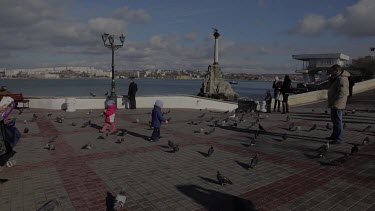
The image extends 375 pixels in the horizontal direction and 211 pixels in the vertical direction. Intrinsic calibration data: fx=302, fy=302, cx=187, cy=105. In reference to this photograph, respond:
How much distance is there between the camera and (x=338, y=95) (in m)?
8.59

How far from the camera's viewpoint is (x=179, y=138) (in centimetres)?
1008

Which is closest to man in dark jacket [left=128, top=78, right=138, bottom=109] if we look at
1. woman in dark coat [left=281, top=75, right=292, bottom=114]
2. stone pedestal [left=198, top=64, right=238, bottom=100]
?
woman in dark coat [left=281, top=75, right=292, bottom=114]

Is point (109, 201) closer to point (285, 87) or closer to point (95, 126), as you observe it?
point (95, 126)

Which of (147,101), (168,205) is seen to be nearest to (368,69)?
(147,101)

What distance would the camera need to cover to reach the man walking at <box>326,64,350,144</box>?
28.0 ft

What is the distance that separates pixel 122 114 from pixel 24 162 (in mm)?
9333

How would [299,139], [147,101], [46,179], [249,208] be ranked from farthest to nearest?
[147,101] → [299,139] → [46,179] → [249,208]

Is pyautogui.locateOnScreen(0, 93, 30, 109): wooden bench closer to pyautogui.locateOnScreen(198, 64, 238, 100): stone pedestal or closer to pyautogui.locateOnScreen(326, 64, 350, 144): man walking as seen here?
pyautogui.locateOnScreen(326, 64, 350, 144): man walking

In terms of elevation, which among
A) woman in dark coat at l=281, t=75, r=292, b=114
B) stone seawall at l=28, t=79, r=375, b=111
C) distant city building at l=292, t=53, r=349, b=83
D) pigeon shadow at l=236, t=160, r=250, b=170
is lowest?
pigeon shadow at l=236, t=160, r=250, b=170

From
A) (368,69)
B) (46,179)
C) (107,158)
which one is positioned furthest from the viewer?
(368,69)

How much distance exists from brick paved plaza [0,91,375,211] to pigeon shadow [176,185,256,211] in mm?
15

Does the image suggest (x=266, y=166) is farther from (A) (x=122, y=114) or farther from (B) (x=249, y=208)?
(A) (x=122, y=114)

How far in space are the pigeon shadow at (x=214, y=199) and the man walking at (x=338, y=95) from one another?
5.27 metres

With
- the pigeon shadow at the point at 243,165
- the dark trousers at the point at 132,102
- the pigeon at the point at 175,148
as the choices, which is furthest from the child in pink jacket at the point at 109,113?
the dark trousers at the point at 132,102
